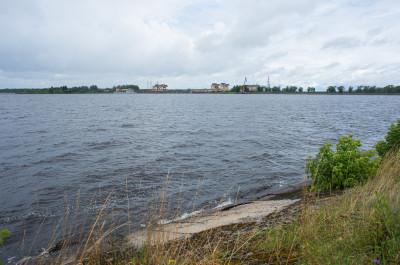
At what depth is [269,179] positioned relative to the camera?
13.2m

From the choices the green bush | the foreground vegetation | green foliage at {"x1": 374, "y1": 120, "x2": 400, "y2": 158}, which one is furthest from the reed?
green foliage at {"x1": 374, "y1": 120, "x2": 400, "y2": 158}

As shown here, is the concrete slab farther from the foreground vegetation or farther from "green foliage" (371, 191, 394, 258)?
"green foliage" (371, 191, 394, 258)

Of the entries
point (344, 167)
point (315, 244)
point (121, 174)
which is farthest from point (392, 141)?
point (121, 174)

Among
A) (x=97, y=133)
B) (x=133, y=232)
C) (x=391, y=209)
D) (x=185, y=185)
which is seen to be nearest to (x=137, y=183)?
(x=185, y=185)

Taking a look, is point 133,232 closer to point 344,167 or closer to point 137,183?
point 137,183

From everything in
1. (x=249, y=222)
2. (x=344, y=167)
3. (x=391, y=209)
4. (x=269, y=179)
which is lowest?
(x=269, y=179)

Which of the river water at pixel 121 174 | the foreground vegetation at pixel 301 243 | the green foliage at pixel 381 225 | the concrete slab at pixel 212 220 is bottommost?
the river water at pixel 121 174

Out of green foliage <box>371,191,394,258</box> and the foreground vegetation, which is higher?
green foliage <box>371,191,394,258</box>

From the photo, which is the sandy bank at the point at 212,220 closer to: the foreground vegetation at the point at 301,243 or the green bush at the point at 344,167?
the foreground vegetation at the point at 301,243

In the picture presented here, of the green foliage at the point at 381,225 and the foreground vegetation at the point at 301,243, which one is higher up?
the green foliage at the point at 381,225

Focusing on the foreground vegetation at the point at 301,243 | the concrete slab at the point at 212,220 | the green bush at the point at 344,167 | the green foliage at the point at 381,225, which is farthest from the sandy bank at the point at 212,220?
the green foliage at the point at 381,225

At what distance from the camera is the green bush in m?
8.70

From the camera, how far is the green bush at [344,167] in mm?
8695

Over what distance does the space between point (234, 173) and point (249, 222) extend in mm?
7250
